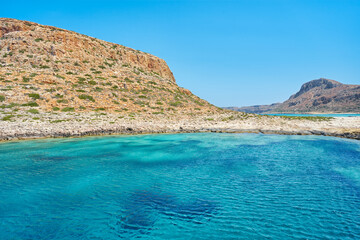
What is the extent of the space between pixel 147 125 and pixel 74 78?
72.7 feet

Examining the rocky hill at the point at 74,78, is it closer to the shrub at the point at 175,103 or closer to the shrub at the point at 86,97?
the shrub at the point at 86,97

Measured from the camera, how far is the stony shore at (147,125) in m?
27.5

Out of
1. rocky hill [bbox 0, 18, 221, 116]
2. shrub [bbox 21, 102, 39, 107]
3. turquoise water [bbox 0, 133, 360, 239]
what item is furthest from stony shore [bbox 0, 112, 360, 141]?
turquoise water [bbox 0, 133, 360, 239]

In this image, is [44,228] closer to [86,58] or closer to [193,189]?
[193,189]

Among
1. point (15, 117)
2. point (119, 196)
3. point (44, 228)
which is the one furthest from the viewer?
point (15, 117)

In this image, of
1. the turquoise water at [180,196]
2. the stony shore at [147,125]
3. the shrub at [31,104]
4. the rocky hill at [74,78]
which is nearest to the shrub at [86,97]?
the rocky hill at [74,78]

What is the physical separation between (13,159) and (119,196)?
1263 centimetres

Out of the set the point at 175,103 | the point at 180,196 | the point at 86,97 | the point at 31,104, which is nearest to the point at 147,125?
the point at 86,97

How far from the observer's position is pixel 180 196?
33.9 ft

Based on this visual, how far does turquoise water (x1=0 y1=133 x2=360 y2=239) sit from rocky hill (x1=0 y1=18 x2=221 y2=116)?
70.3 ft

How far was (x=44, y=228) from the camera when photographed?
7.68 meters

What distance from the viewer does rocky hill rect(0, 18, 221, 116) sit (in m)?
37.2

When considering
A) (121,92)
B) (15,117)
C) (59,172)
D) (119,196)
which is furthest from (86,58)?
(119,196)

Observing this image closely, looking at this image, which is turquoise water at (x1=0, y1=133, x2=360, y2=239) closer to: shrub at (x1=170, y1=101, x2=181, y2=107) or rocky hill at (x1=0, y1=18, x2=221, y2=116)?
rocky hill at (x1=0, y1=18, x2=221, y2=116)
